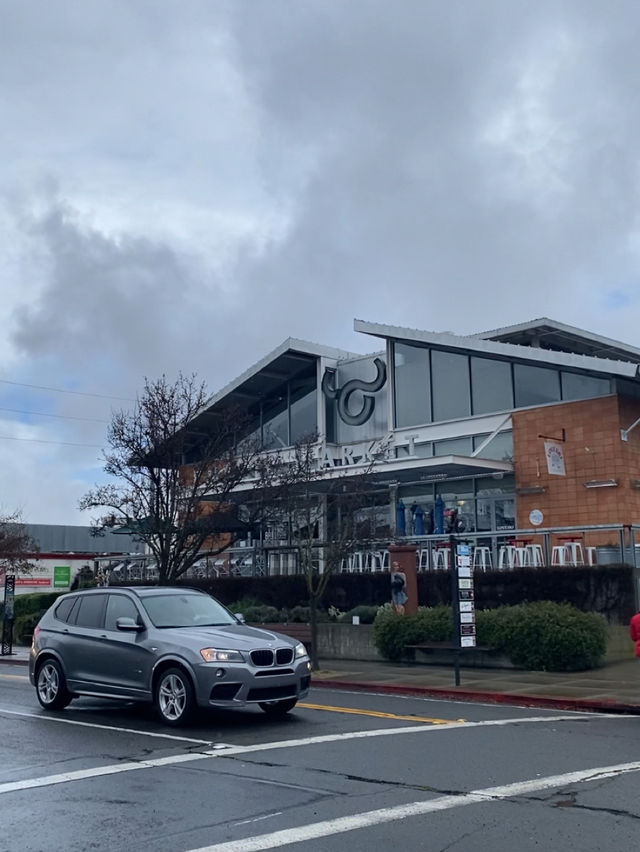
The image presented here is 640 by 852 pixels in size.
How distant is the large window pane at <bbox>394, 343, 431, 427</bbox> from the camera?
29094 millimetres

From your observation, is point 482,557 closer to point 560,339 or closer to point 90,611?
point 560,339

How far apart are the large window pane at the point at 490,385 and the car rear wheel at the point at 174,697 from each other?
56.2 feet

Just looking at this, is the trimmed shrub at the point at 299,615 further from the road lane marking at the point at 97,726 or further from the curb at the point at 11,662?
the road lane marking at the point at 97,726

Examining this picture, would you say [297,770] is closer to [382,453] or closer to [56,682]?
[56,682]

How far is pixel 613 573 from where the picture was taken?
772 inches

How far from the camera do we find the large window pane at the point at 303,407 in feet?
107

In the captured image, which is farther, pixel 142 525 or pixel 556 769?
pixel 142 525

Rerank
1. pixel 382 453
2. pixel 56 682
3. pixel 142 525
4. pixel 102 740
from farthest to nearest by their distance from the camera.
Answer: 1. pixel 382 453
2. pixel 142 525
3. pixel 56 682
4. pixel 102 740

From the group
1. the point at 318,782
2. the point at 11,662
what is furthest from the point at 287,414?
the point at 318,782

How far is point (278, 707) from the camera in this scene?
1216 centimetres

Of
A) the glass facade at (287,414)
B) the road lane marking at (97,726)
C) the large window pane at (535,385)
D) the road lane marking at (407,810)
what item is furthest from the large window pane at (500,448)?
the road lane marking at (407,810)

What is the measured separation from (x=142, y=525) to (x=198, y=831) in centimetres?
1801

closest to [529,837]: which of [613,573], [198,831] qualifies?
[198,831]

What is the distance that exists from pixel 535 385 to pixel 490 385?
4.83 ft
